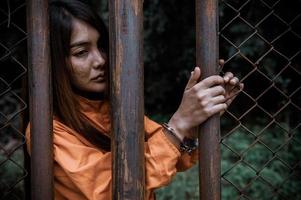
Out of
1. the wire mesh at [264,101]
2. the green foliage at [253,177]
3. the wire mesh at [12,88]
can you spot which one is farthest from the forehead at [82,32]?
the green foliage at [253,177]

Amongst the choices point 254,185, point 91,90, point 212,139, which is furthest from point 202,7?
point 254,185

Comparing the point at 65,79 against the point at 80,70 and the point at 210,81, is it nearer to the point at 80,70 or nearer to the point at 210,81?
the point at 80,70

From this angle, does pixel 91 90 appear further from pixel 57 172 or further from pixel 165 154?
pixel 165 154

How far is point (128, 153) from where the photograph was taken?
1.06m

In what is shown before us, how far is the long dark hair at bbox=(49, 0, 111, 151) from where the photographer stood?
144 centimetres

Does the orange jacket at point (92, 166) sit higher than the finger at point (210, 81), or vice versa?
the finger at point (210, 81)

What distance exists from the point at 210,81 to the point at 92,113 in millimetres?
581

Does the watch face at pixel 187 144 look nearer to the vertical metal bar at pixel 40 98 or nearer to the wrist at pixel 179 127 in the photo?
the wrist at pixel 179 127

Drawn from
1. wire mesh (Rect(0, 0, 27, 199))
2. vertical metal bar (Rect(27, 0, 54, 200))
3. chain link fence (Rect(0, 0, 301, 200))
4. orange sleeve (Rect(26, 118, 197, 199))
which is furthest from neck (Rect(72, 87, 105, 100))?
chain link fence (Rect(0, 0, 301, 200))

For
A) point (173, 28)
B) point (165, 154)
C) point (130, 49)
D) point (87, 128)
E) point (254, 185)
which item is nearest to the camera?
point (130, 49)

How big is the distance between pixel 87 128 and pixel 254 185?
7.82 feet

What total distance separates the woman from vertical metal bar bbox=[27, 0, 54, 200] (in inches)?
3.9

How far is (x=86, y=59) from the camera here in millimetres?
1458

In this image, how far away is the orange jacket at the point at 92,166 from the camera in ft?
3.80
